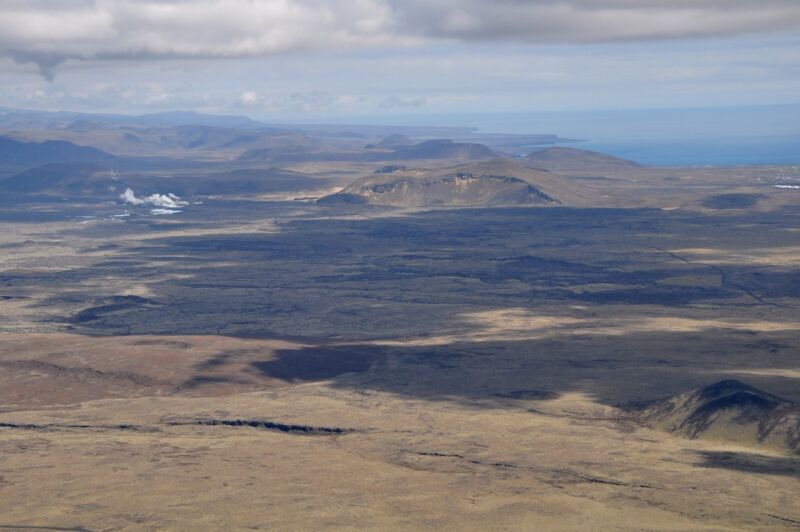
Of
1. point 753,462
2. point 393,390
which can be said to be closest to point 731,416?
point 753,462

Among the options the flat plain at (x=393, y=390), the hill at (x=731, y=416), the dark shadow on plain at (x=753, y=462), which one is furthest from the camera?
the hill at (x=731, y=416)

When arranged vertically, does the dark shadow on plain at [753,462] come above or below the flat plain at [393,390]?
above

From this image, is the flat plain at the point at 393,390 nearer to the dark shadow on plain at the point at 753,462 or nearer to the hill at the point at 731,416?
the dark shadow on plain at the point at 753,462

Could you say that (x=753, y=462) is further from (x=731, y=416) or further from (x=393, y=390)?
(x=393, y=390)

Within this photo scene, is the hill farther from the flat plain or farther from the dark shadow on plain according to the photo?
the dark shadow on plain

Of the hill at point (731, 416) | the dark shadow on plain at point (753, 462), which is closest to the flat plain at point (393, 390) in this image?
the dark shadow on plain at point (753, 462)

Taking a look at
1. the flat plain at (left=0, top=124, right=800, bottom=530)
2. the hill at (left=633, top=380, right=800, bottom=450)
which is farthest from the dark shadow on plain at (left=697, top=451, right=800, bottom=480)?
the hill at (left=633, top=380, right=800, bottom=450)

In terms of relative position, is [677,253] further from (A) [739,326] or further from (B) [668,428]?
(B) [668,428]

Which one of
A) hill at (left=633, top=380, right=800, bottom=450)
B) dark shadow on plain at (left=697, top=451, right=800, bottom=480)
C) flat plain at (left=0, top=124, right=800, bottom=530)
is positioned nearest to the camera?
flat plain at (left=0, top=124, right=800, bottom=530)
